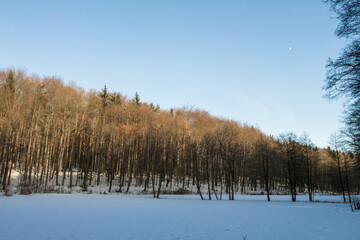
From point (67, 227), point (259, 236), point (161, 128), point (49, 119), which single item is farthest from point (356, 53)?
point (49, 119)

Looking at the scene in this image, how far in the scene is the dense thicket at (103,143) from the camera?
29.6 m

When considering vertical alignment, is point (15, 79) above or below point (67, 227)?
above

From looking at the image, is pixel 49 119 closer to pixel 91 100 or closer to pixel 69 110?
pixel 69 110

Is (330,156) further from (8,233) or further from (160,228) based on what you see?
(8,233)

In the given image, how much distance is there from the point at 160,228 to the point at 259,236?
3.99 metres

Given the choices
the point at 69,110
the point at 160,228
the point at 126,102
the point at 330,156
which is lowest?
the point at 160,228

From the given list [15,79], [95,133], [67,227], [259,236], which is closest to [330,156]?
[95,133]

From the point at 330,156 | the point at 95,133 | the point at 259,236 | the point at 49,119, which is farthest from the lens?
the point at 330,156

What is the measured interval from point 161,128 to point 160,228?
31.3 metres

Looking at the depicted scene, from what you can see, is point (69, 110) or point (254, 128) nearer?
point (69, 110)

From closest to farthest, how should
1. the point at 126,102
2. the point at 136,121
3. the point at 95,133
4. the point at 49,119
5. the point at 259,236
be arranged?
the point at 259,236, the point at 49,119, the point at 95,133, the point at 136,121, the point at 126,102

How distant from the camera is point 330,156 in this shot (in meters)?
62.2

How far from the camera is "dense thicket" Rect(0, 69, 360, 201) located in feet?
97.1

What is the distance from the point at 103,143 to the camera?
127 feet
